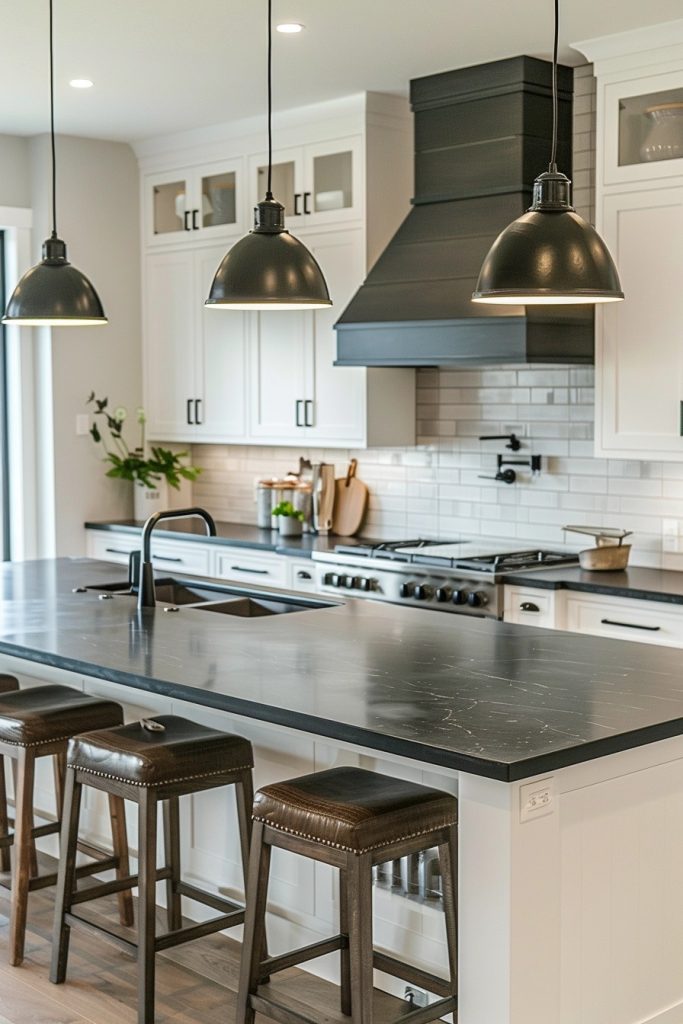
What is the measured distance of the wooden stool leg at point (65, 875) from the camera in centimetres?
336

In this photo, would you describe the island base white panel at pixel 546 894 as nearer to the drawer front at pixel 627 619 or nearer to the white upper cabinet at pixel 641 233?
the drawer front at pixel 627 619

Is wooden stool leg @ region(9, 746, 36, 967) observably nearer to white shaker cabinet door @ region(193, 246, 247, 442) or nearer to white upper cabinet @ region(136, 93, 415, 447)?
white upper cabinet @ region(136, 93, 415, 447)

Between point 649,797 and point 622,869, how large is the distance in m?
0.17

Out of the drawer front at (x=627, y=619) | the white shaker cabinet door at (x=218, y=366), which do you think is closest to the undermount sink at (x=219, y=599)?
the drawer front at (x=627, y=619)

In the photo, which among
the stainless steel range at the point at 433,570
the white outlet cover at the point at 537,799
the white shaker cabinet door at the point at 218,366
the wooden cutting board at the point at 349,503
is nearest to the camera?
the white outlet cover at the point at 537,799

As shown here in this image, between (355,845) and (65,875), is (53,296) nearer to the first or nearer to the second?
(65,875)

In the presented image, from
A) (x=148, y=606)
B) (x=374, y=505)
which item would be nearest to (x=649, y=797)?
(x=148, y=606)

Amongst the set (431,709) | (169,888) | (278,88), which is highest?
(278,88)

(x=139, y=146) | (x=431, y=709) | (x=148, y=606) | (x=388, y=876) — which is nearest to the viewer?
(x=431, y=709)

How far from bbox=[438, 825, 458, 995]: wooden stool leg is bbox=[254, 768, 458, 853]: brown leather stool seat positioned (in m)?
0.07

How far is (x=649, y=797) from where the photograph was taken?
2.92 metres

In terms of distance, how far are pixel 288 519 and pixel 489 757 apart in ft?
13.2

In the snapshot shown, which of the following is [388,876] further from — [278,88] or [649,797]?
[278,88]

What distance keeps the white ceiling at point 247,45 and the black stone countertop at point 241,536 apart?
6.81ft
